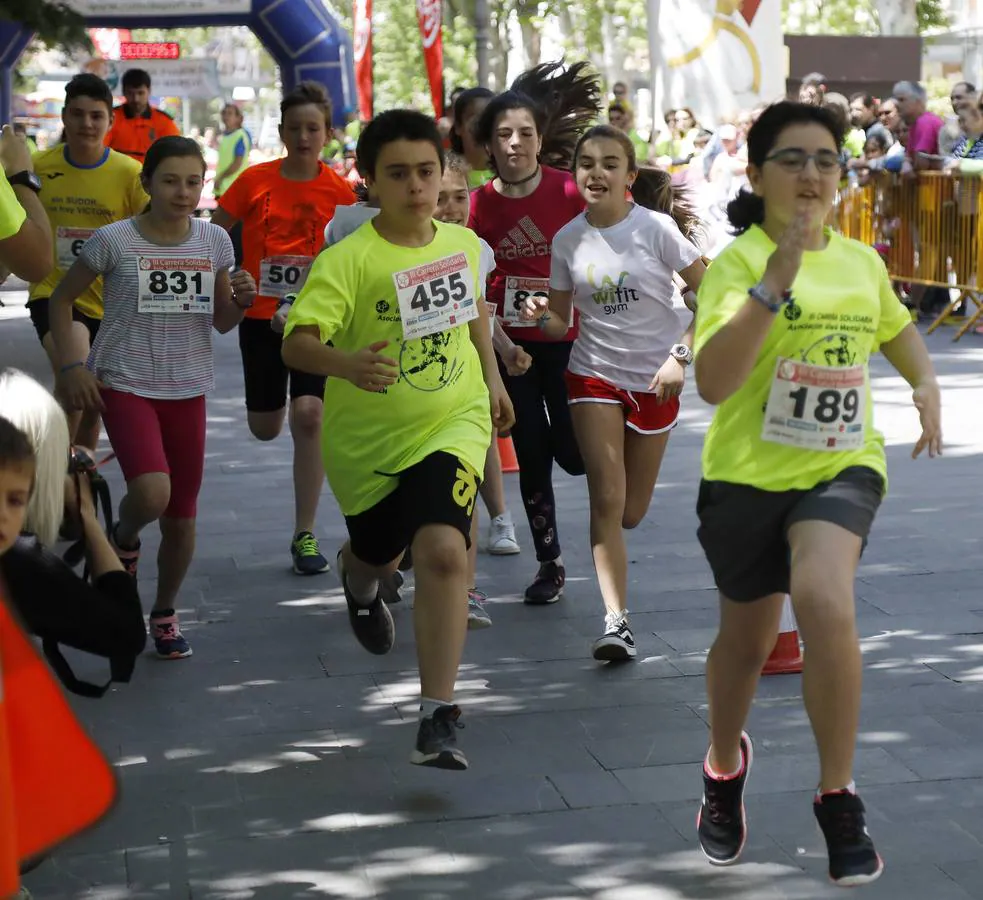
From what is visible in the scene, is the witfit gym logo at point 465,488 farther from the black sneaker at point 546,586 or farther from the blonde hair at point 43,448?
the black sneaker at point 546,586

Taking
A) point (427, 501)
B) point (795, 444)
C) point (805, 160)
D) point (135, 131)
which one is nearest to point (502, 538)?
point (427, 501)

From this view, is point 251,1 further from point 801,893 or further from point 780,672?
point 801,893

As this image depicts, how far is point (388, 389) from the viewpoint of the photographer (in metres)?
5.36

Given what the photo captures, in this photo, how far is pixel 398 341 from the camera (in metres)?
5.37

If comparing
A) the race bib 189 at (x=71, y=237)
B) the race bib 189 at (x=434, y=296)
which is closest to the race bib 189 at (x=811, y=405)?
the race bib 189 at (x=434, y=296)

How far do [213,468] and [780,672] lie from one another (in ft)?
17.4

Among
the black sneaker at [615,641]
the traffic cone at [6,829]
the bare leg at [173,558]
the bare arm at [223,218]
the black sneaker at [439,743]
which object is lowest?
the black sneaker at [615,641]

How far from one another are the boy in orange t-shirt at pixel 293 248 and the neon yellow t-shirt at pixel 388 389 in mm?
2461

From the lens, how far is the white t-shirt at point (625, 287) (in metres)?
6.50

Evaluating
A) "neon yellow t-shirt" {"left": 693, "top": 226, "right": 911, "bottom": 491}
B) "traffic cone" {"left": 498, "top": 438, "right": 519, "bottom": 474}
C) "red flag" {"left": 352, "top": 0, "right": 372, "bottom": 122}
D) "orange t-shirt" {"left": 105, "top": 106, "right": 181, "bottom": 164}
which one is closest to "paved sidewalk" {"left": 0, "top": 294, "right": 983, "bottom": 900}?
"neon yellow t-shirt" {"left": 693, "top": 226, "right": 911, "bottom": 491}

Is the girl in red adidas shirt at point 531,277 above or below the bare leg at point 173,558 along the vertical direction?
above

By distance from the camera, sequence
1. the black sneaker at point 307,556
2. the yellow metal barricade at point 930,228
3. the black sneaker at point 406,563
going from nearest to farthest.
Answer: the black sneaker at point 406,563, the black sneaker at point 307,556, the yellow metal barricade at point 930,228

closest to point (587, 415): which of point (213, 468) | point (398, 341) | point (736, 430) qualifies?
point (398, 341)

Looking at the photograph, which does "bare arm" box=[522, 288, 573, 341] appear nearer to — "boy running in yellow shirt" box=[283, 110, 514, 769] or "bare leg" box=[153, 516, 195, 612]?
"boy running in yellow shirt" box=[283, 110, 514, 769]
